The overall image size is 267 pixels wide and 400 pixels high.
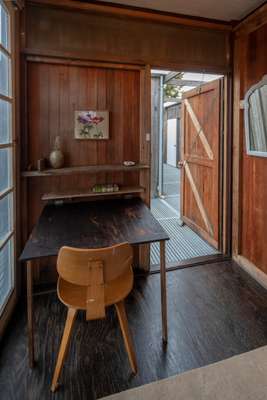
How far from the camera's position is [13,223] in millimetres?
2219

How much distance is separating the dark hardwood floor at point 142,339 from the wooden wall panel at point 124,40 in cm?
216

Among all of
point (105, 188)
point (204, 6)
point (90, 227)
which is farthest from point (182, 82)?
point (90, 227)

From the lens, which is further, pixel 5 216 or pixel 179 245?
pixel 179 245

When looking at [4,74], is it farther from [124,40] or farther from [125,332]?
[125,332]

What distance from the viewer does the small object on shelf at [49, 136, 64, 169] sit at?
2.36 metres

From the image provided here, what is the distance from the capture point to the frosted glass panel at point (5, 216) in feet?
6.48

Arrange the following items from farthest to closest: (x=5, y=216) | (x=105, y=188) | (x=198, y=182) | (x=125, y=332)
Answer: (x=198, y=182), (x=105, y=188), (x=5, y=216), (x=125, y=332)

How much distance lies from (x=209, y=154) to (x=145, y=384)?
2.66 meters

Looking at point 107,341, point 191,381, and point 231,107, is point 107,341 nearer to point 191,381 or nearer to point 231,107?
point 191,381

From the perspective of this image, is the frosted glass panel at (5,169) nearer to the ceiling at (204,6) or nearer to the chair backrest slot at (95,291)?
the chair backrest slot at (95,291)

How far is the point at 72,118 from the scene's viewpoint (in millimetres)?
2492

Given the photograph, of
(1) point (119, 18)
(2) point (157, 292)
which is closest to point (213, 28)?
(1) point (119, 18)

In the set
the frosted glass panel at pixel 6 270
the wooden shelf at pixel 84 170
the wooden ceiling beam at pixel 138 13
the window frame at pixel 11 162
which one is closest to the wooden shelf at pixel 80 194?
the wooden shelf at pixel 84 170

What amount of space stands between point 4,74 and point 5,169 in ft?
2.26
